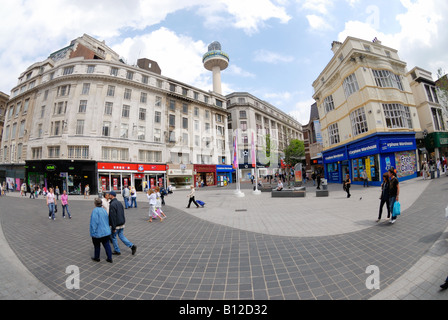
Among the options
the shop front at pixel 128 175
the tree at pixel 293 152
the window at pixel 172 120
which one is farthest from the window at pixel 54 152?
the tree at pixel 293 152

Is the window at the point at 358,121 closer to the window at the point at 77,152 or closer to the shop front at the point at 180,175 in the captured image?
the shop front at the point at 180,175

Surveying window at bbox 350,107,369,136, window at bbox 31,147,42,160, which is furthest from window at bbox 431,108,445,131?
window at bbox 31,147,42,160

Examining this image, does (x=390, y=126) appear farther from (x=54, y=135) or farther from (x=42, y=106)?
(x=42, y=106)

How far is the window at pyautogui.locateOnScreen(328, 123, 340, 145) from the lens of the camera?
73.4 feet

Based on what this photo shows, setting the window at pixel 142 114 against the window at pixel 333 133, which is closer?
the window at pixel 333 133

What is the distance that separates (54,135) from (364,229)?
117 feet

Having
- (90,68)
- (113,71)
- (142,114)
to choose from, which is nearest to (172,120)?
(142,114)

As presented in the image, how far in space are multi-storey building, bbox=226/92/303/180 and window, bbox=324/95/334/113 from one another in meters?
18.3

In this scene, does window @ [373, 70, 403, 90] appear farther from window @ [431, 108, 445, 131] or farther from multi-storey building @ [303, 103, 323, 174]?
multi-storey building @ [303, 103, 323, 174]

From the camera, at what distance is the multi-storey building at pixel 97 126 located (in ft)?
79.9

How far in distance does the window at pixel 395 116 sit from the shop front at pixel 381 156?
3.67ft

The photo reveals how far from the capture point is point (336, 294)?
273cm

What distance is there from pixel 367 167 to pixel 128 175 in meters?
31.3
